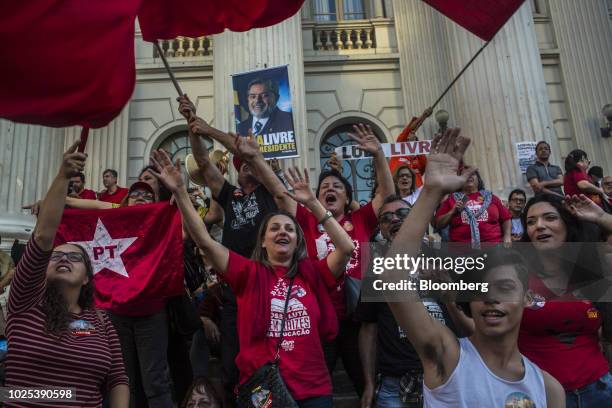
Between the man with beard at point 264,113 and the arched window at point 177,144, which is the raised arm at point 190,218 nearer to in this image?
the man with beard at point 264,113

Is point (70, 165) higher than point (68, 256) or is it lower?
higher

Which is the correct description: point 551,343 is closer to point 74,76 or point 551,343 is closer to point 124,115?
point 74,76

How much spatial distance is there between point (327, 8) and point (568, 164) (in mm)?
7453

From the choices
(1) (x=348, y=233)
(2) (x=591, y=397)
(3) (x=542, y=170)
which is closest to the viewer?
(2) (x=591, y=397)

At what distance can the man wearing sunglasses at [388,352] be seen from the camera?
296 centimetres

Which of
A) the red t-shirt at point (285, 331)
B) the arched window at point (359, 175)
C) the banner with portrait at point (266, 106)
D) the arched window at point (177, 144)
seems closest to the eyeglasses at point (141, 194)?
the red t-shirt at point (285, 331)

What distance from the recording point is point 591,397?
8.39 feet

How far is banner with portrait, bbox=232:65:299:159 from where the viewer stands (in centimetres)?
846

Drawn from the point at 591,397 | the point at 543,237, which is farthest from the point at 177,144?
the point at 591,397

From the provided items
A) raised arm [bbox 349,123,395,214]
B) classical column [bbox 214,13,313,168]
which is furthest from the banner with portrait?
raised arm [bbox 349,123,395,214]

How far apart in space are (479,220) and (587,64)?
8.09 meters

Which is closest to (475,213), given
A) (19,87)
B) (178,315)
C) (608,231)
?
(608,231)

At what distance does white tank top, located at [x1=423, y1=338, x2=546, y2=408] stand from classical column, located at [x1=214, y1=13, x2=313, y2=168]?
764cm

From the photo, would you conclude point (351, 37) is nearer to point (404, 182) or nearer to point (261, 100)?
point (261, 100)
